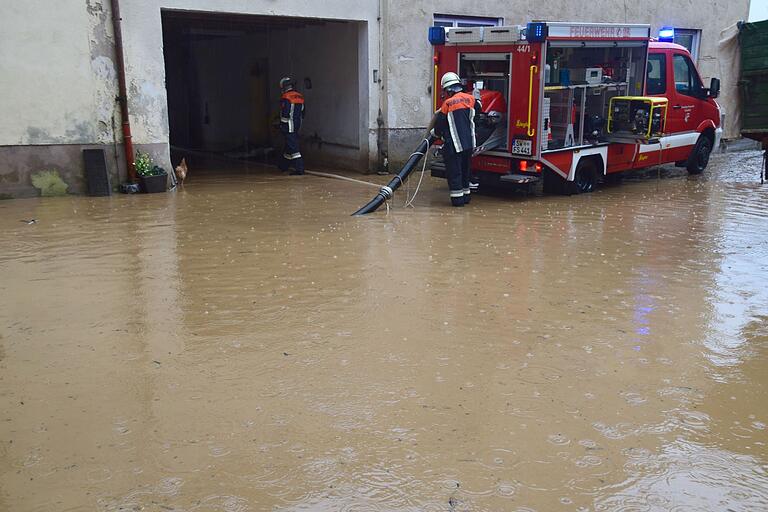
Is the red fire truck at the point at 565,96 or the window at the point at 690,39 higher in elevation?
the window at the point at 690,39

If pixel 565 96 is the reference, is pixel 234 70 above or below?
above

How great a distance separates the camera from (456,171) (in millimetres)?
9781

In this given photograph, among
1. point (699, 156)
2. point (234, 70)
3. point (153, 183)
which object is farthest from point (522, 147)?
point (234, 70)

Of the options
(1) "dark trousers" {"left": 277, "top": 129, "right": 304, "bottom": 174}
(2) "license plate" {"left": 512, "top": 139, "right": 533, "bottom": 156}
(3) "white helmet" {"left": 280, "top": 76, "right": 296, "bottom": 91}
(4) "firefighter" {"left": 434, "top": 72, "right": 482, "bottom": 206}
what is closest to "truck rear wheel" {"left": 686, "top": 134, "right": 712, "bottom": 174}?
(2) "license plate" {"left": 512, "top": 139, "right": 533, "bottom": 156}

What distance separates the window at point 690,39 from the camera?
17094mm

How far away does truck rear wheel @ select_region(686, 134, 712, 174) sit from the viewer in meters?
12.6

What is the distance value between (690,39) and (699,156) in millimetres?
5975

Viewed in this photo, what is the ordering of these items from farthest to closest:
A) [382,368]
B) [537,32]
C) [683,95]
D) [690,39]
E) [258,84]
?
[690,39] < [258,84] < [683,95] < [537,32] < [382,368]

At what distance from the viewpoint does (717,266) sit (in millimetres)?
6836

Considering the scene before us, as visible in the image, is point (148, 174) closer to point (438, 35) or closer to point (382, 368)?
point (438, 35)

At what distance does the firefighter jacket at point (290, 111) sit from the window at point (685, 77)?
639cm

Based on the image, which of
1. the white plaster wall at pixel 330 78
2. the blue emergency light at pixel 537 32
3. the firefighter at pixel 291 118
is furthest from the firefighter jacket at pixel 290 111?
the blue emergency light at pixel 537 32

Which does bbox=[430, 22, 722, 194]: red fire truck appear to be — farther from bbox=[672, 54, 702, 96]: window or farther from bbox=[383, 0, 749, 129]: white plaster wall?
bbox=[383, 0, 749, 129]: white plaster wall

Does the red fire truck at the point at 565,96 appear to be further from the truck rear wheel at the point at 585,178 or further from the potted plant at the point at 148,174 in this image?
the potted plant at the point at 148,174
